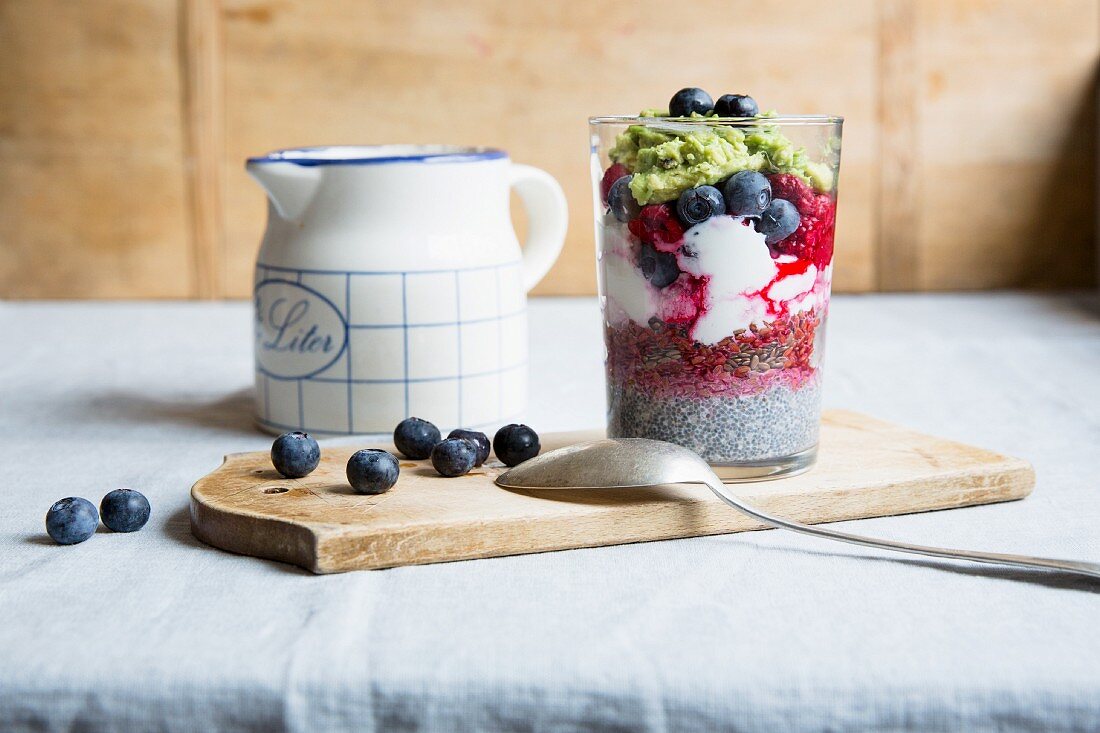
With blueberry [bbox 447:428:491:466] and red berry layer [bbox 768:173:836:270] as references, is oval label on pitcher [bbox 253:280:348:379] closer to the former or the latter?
blueberry [bbox 447:428:491:466]

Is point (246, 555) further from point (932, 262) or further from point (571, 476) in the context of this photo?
point (932, 262)

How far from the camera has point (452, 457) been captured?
747 mm

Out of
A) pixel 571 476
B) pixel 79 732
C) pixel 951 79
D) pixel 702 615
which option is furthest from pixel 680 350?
pixel 951 79

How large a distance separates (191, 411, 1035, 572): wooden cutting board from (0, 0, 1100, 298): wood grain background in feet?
4.09

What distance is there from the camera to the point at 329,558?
63cm

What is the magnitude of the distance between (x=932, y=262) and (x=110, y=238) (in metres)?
1.40

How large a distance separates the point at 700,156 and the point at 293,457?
12.4 inches

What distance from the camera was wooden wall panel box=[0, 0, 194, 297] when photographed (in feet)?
6.28

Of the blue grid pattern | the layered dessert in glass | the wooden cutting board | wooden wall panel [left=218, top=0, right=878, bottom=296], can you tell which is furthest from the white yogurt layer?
wooden wall panel [left=218, top=0, right=878, bottom=296]

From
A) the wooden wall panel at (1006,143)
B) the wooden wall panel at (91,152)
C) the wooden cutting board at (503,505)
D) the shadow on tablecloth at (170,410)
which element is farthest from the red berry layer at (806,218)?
the wooden wall panel at (91,152)

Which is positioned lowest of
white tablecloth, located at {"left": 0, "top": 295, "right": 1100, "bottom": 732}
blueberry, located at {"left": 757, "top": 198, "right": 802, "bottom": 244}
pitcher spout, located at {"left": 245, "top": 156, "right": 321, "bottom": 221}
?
white tablecloth, located at {"left": 0, "top": 295, "right": 1100, "bottom": 732}

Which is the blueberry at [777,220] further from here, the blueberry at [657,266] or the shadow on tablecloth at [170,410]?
the shadow on tablecloth at [170,410]

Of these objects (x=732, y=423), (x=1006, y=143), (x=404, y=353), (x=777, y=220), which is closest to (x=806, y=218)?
(x=777, y=220)

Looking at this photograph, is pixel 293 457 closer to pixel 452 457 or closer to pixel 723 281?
pixel 452 457
